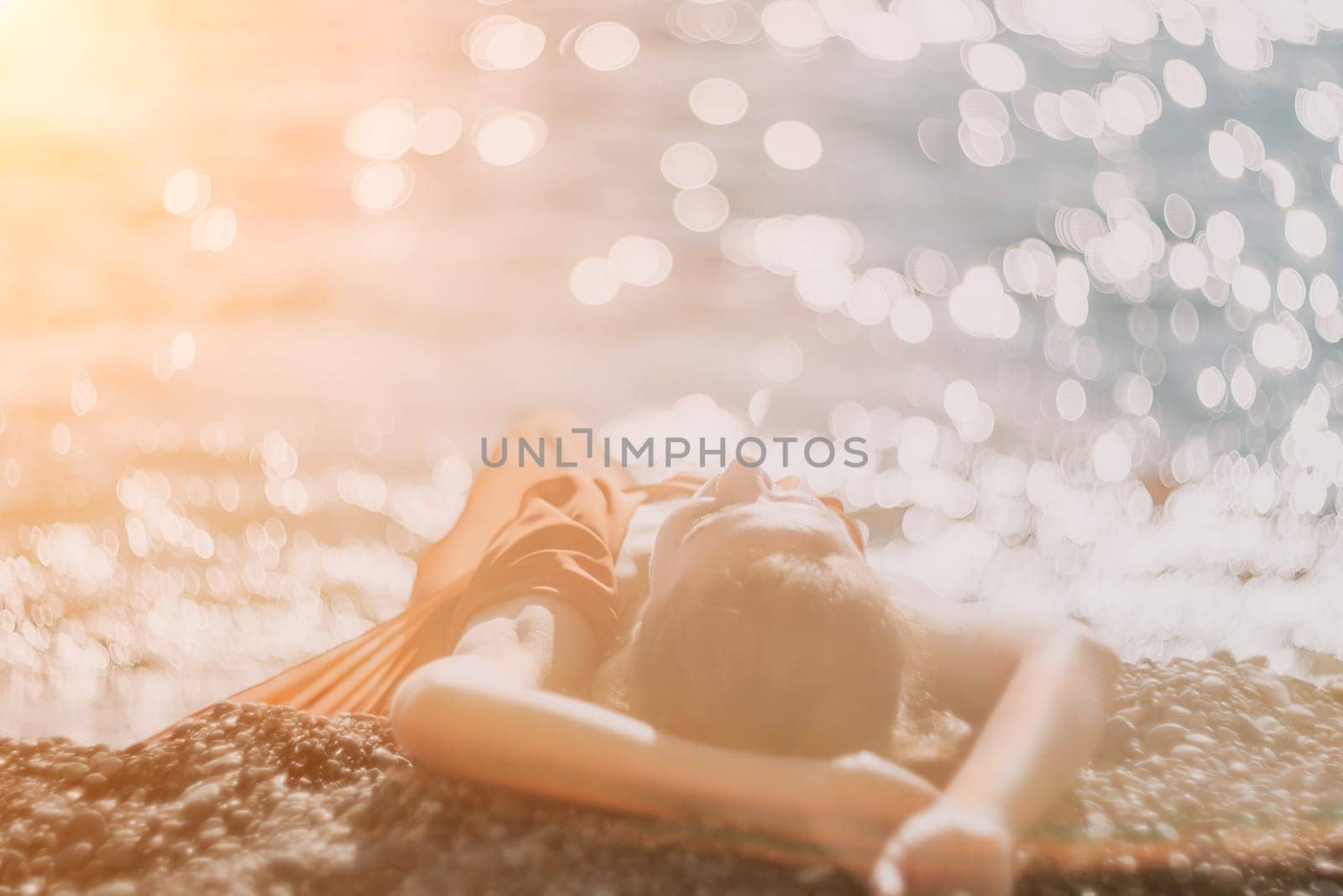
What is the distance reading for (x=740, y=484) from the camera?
7.55ft

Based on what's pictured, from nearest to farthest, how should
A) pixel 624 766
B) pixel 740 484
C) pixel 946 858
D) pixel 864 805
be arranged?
pixel 946 858
pixel 864 805
pixel 624 766
pixel 740 484

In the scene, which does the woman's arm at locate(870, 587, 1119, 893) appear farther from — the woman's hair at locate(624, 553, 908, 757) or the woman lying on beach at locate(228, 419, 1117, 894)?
the woman's hair at locate(624, 553, 908, 757)

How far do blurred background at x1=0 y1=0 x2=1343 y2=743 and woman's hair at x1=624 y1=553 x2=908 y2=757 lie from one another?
223cm

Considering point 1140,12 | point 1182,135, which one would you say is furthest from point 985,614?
point 1140,12

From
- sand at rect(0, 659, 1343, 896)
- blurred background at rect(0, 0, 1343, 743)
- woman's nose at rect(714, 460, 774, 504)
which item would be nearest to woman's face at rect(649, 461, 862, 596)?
woman's nose at rect(714, 460, 774, 504)

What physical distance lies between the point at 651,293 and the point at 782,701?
5.04 meters

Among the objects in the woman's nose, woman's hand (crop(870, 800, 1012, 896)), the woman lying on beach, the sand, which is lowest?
the sand

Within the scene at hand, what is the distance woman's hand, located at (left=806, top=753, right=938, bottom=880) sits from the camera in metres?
1.64

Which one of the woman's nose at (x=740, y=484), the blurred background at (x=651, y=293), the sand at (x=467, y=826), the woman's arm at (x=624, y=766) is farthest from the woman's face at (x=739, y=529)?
the blurred background at (x=651, y=293)

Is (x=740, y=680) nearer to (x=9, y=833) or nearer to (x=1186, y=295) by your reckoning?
(x=9, y=833)

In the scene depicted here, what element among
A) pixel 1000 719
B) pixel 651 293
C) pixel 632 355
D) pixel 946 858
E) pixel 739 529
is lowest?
pixel 946 858

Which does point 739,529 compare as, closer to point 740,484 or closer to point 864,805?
point 740,484

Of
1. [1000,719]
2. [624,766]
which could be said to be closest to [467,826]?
[624,766]

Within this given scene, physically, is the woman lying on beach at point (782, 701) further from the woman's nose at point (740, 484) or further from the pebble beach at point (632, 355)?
the pebble beach at point (632, 355)
